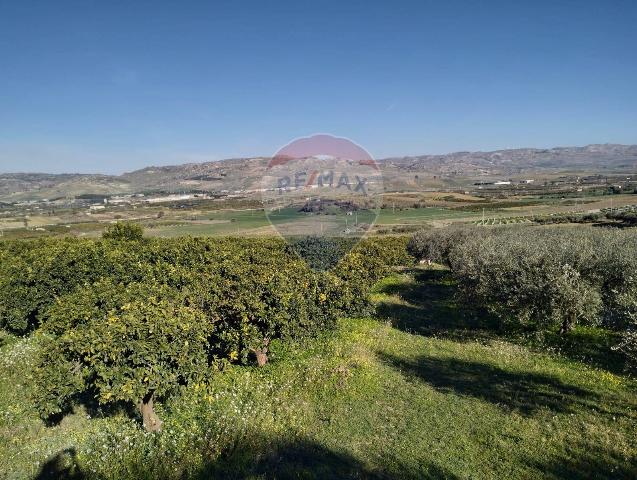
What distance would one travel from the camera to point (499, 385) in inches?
554

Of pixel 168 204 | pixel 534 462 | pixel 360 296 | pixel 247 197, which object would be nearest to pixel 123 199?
pixel 168 204

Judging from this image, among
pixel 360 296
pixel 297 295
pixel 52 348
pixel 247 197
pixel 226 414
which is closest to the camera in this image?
pixel 52 348

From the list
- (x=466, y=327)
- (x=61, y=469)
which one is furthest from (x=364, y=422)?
(x=466, y=327)

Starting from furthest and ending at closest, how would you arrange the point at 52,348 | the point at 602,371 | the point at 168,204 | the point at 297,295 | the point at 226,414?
the point at 168,204 → the point at 297,295 → the point at 602,371 → the point at 226,414 → the point at 52,348

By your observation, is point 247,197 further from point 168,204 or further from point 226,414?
point 226,414

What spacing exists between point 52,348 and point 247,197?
551 ft

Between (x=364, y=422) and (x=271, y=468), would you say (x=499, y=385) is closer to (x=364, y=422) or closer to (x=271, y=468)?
(x=364, y=422)

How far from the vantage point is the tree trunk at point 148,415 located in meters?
11.0

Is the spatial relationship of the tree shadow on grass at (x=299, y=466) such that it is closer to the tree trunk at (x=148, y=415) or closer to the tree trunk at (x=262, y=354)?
the tree trunk at (x=148, y=415)

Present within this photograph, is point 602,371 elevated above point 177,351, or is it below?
below

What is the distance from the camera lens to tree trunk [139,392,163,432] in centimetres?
1097

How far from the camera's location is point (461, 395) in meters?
13.4

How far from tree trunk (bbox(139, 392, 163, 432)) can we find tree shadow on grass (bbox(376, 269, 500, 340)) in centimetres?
1416

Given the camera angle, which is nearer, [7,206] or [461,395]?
[461,395]
